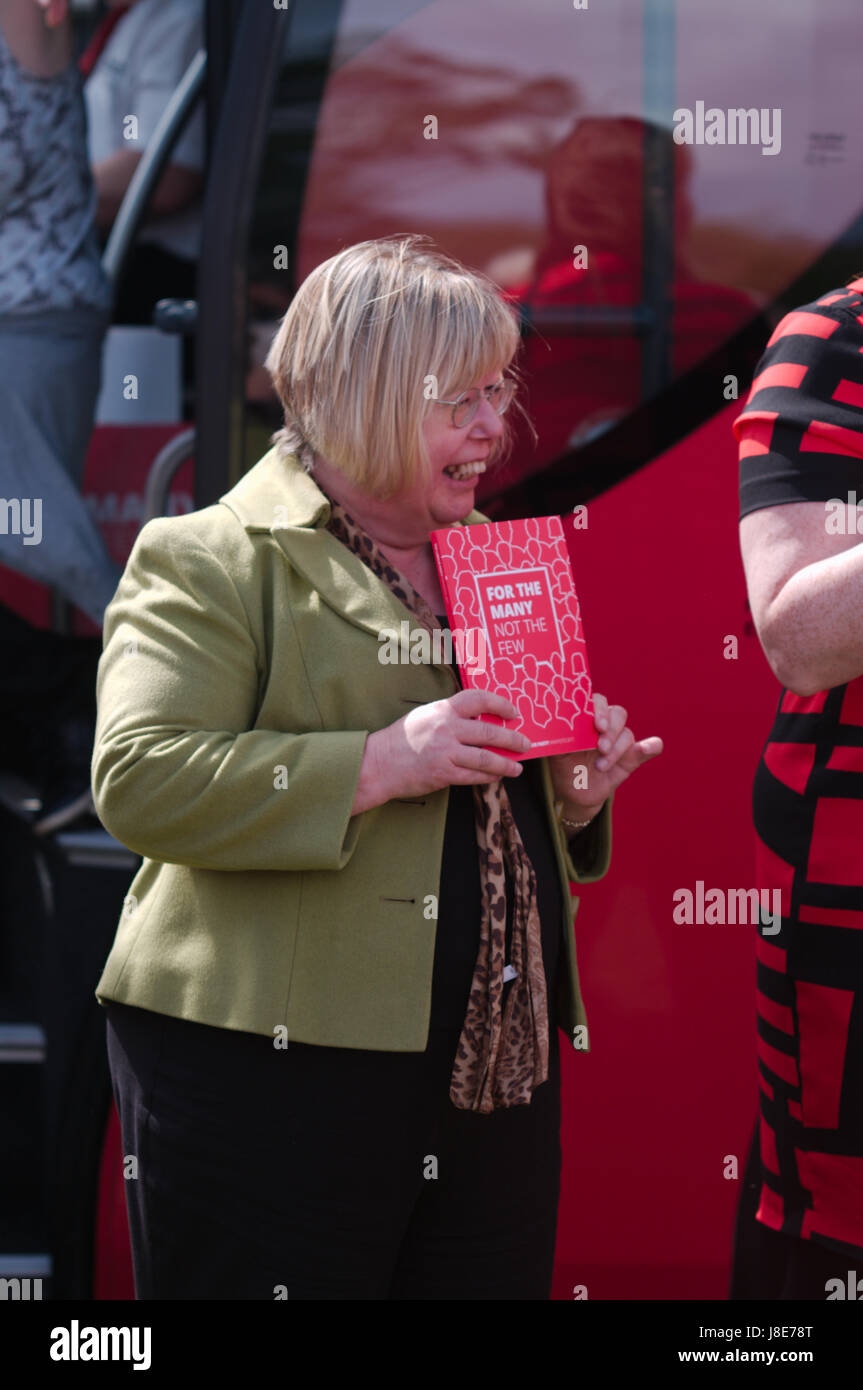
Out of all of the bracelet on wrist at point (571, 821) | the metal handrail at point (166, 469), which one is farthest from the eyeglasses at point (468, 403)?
the metal handrail at point (166, 469)

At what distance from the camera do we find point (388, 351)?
1.53 meters

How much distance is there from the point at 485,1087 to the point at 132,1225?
0.48m

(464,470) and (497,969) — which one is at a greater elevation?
(464,470)

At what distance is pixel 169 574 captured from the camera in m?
1.54

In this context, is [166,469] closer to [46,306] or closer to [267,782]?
[46,306]

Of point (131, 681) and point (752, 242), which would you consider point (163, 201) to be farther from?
point (131, 681)

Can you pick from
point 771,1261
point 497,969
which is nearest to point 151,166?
point 497,969

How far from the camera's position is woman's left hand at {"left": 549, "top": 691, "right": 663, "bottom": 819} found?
1639mm

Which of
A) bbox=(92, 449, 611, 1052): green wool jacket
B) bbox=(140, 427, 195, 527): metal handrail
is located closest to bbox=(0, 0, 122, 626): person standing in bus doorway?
bbox=(140, 427, 195, 527): metal handrail

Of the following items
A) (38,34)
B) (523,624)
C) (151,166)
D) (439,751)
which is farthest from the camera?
(151,166)

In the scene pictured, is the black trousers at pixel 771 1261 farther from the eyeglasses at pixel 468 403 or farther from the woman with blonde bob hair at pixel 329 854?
the eyeglasses at pixel 468 403

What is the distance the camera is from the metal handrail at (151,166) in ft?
8.95

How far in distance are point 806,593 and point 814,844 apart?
0.32 metres

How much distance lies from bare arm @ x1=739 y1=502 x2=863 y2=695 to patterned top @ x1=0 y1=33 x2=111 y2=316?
1623mm
